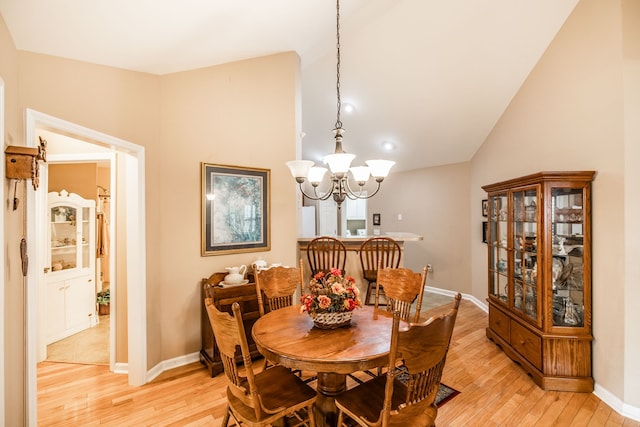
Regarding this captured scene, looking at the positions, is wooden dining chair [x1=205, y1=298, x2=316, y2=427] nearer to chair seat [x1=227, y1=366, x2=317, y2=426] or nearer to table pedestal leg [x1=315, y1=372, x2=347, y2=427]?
chair seat [x1=227, y1=366, x2=317, y2=426]

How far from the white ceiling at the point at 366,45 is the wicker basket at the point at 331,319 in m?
2.28

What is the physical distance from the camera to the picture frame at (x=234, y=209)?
301cm

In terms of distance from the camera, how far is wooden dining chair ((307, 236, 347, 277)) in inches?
137

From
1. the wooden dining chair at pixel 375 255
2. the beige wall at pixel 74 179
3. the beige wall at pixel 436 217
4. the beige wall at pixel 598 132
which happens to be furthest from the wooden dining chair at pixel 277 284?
the beige wall at pixel 436 217

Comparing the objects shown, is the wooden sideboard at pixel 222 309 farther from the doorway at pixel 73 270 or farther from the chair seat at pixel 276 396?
the chair seat at pixel 276 396

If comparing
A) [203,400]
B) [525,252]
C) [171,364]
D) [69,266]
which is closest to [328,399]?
[203,400]

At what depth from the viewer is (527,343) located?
2770 millimetres

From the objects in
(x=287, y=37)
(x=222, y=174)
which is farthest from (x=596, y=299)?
(x=287, y=37)

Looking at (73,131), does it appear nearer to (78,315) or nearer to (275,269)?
(275,269)

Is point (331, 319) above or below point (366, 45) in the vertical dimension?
below

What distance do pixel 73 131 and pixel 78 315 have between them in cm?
286

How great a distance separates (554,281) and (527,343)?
2.08 feet

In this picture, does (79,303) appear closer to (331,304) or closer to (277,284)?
(277,284)

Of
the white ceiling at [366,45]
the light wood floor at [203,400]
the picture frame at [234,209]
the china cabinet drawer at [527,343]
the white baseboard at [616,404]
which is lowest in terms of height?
the light wood floor at [203,400]
